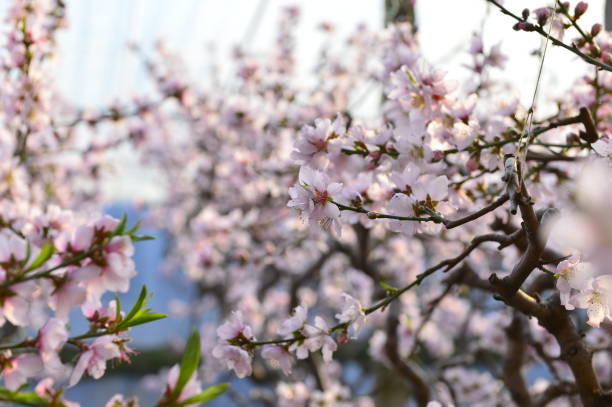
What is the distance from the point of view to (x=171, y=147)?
5.60 m

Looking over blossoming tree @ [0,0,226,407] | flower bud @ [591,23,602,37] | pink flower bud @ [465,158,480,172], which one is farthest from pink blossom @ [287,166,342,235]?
flower bud @ [591,23,602,37]

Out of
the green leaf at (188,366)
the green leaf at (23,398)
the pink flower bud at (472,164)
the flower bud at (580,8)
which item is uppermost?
the flower bud at (580,8)

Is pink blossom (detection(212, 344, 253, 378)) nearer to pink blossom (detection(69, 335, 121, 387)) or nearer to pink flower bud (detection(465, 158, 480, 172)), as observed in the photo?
pink blossom (detection(69, 335, 121, 387))

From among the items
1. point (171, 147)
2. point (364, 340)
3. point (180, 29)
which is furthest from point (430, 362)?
point (180, 29)

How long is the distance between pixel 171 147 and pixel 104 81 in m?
1.00

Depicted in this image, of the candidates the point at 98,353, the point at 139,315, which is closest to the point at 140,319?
the point at 139,315

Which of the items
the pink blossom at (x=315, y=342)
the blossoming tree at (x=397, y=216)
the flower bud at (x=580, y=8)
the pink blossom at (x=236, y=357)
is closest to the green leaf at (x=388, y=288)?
the blossoming tree at (x=397, y=216)

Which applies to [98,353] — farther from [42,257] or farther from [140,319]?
[42,257]

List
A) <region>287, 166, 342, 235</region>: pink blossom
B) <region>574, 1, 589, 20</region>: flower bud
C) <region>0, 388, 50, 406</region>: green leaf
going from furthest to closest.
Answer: <region>574, 1, 589, 20</region>: flower bud
<region>287, 166, 342, 235</region>: pink blossom
<region>0, 388, 50, 406</region>: green leaf


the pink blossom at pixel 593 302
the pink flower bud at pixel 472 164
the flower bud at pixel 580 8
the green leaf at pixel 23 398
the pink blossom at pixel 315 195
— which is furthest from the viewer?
the pink flower bud at pixel 472 164

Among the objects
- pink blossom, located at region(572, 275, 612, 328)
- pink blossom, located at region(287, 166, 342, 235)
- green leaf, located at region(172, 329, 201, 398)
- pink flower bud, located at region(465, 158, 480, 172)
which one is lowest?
green leaf, located at region(172, 329, 201, 398)

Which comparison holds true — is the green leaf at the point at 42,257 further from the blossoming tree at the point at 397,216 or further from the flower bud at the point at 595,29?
the flower bud at the point at 595,29

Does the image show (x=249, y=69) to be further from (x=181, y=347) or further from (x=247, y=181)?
(x=181, y=347)

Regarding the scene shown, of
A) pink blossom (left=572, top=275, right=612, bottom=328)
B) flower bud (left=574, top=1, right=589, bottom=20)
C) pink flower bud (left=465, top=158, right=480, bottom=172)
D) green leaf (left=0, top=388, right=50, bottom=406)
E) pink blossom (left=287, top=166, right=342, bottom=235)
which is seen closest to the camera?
green leaf (left=0, top=388, right=50, bottom=406)
